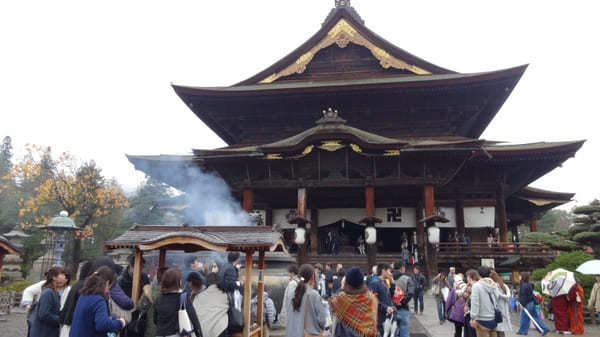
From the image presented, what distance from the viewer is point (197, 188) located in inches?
767

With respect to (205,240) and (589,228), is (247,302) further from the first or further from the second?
(589,228)

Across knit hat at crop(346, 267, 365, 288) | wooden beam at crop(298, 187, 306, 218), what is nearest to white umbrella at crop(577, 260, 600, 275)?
→ knit hat at crop(346, 267, 365, 288)

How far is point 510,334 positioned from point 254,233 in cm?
654

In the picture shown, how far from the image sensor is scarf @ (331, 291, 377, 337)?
434 centimetres

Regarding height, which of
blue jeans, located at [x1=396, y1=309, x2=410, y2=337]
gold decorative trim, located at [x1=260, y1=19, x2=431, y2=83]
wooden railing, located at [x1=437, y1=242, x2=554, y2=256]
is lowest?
blue jeans, located at [x1=396, y1=309, x2=410, y2=337]

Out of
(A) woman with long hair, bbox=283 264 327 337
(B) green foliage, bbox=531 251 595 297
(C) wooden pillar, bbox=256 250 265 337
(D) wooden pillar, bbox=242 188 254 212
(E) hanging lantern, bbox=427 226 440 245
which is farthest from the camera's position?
(D) wooden pillar, bbox=242 188 254 212

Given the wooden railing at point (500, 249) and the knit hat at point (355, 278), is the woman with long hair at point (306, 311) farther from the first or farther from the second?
the wooden railing at point (500, 249)

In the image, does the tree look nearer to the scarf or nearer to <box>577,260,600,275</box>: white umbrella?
<box>577,260,600,275</box>: white umbrella

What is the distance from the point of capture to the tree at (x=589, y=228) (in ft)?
41.5

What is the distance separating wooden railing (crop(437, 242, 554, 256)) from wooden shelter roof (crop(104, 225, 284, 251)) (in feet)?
34.2

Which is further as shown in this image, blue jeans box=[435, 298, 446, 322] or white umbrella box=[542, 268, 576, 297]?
blue jeans box=[435, 298, 446, 322]

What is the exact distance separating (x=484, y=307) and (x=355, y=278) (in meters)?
2.58

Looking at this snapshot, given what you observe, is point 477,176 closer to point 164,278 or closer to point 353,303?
point 353,303

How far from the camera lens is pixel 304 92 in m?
17.4
